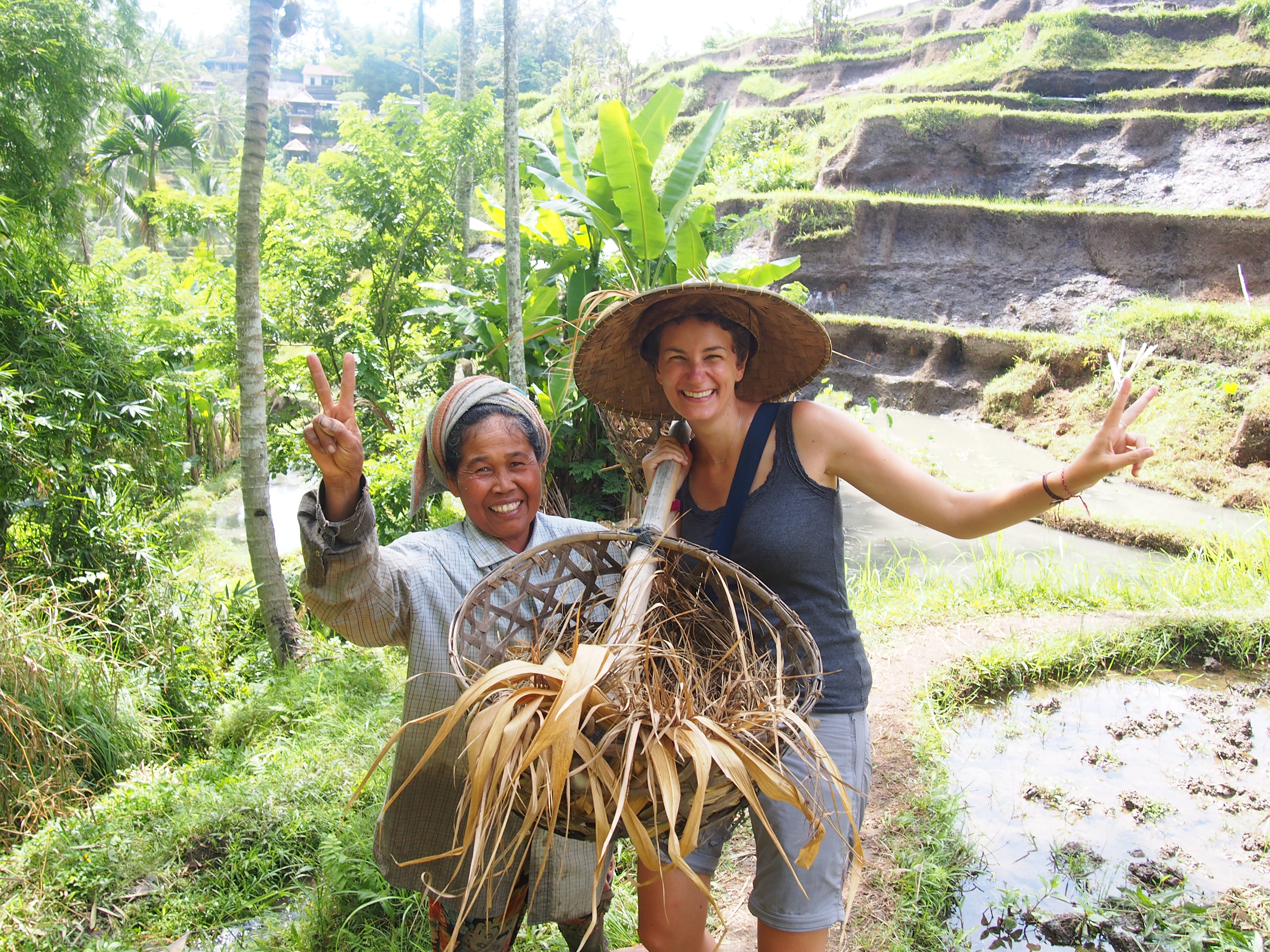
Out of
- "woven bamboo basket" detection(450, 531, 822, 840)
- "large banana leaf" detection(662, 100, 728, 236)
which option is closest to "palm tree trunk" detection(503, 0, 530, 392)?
"large banana leaf" detection(662, 100, 728, 236)

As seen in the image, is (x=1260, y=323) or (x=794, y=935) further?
(x=1260, y=323)

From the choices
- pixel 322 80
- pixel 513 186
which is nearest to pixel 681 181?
pixel 513 186

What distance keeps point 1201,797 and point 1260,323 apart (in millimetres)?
9530

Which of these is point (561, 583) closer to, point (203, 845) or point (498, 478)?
point (498, 478)

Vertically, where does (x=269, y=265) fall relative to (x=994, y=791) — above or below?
above

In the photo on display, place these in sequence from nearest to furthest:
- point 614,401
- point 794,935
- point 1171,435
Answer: point 794,935
point 614,401
point 1171,435

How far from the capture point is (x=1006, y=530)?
6.77m

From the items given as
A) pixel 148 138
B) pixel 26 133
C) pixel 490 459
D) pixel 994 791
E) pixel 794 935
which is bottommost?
pixel 994 791

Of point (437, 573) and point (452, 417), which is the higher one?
point (452, 417)

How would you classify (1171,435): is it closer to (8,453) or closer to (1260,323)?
(1260,323)

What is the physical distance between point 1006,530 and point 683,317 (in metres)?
5.95

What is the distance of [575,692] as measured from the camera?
3.50 ft

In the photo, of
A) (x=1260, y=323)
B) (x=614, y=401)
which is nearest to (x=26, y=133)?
(x=614, y=401)

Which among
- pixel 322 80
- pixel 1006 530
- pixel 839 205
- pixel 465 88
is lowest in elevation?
pixel 1006 530
